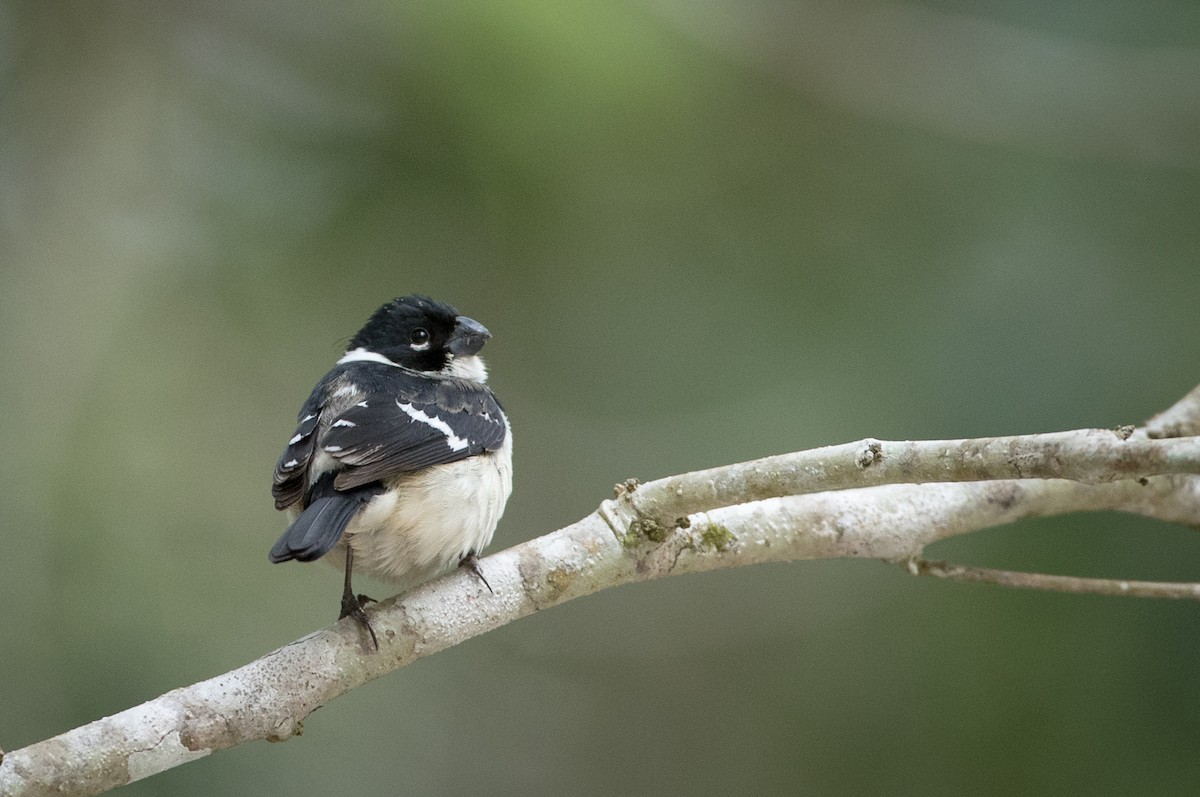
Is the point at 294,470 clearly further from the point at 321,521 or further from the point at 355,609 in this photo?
the point at 355,609

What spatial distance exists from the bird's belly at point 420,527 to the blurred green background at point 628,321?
1.65m

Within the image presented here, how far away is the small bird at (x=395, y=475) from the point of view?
8.87 ft

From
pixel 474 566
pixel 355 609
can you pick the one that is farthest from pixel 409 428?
pixel 355 609

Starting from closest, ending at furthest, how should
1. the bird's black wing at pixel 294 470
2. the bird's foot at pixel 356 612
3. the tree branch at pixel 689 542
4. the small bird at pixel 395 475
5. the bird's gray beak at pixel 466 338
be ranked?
1. the tree branch at pixel 689 542
2. the bird's foot at pixel 356 612
3. the small bird at pixel 395 475
4. the bird's black wing at pixel 294 470
5. the bird's gray beak at pixel 466 338

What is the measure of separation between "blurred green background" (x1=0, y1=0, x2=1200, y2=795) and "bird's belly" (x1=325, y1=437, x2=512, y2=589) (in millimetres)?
1647

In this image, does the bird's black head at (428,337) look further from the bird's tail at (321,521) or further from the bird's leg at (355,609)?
the bird's leg at (355,609)

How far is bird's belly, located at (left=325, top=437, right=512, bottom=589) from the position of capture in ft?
9.18

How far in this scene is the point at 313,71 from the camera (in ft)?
17.1

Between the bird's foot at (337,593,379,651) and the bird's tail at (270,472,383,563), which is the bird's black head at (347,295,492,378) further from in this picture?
the bird's foot at (337,593,379,651)

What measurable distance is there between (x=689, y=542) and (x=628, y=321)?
312 centimetres

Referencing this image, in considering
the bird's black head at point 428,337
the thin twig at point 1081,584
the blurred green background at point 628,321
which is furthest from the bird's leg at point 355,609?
the blurred green background at point 628,321

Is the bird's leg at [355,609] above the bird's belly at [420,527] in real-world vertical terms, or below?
below

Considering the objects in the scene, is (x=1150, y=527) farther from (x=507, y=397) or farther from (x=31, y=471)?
(x=31, y=471)

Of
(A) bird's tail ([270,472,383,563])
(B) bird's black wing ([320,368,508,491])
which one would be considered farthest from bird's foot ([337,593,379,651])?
(B) bird's black wing ([320,368,508,491])
